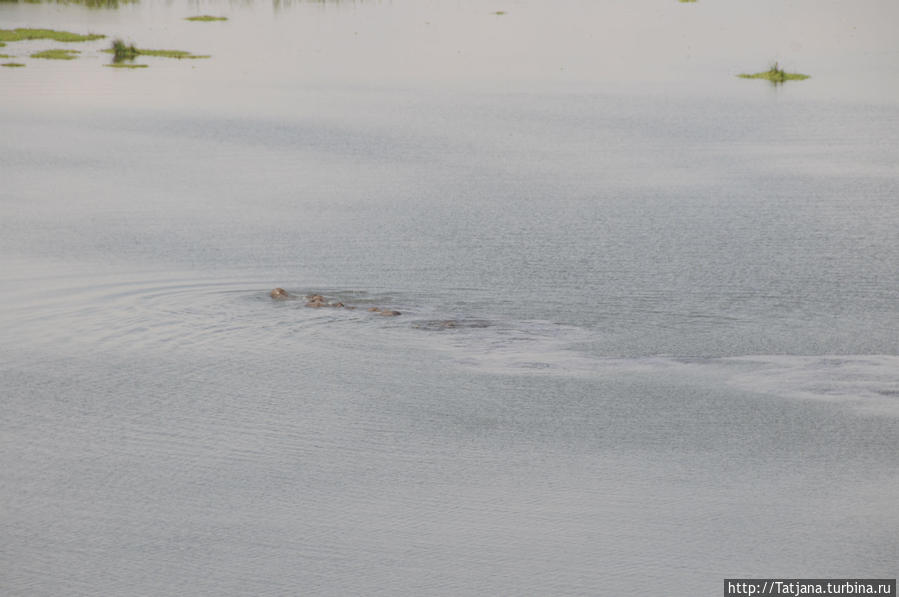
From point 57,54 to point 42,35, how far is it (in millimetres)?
6075

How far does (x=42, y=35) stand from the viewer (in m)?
47.8

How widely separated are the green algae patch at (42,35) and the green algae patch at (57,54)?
4.14 meters

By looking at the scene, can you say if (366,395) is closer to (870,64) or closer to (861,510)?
(861,510)

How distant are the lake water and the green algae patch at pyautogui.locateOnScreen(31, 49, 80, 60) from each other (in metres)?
14.1

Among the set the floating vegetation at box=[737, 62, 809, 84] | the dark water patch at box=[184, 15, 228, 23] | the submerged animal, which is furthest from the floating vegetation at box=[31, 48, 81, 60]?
the submerged animal

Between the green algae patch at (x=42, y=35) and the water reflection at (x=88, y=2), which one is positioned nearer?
the green algae patch at (x=42, y=35)

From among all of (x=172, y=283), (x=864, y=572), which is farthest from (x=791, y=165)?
(x=864, y=572)

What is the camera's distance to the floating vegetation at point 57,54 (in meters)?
42.0

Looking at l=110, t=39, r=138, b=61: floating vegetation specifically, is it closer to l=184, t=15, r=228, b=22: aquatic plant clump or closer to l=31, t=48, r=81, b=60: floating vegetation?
l=31, t=48, r=81, b=60: floating vegetation

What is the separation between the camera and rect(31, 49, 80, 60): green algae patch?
42.0 meters

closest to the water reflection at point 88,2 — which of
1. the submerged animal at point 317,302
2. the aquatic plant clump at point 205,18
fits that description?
the aquatic plant clump at point 205,18

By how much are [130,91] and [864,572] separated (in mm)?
29001

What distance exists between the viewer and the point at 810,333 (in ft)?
42.0

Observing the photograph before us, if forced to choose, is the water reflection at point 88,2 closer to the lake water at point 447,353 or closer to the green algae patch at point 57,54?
the green algae patch at point 57,54
